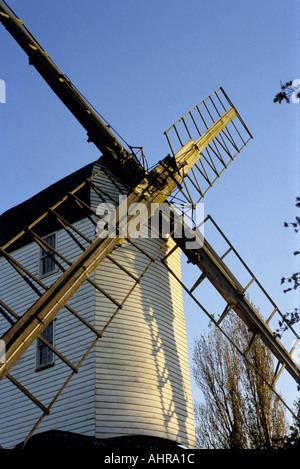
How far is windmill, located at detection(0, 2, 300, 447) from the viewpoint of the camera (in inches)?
548

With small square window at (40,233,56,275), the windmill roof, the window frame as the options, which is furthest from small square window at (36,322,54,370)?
the windmill roof

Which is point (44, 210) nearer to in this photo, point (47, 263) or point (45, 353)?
point (47, 263)

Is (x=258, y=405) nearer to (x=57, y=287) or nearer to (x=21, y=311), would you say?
(x=21, y=311)

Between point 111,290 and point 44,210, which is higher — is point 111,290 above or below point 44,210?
below

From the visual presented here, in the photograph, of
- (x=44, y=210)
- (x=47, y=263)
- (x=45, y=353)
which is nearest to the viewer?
(x=45, y=353)

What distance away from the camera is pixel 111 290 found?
15875 millimetres

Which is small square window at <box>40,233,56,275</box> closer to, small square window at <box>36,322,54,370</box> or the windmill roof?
the windmill roof

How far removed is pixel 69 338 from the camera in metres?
15.3

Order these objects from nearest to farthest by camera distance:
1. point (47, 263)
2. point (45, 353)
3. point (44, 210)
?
point (45, 353), point (47, 263), point (44, 210)

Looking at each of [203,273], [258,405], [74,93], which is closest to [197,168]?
[203,273]

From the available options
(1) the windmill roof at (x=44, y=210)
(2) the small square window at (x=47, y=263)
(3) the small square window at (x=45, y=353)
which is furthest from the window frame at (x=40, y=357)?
(1) the windmill roof at (x=44, y=210)

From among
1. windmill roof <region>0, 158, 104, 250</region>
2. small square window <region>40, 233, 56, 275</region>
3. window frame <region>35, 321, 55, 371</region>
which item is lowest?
window frame <region>35, 321, 55, 371</region>

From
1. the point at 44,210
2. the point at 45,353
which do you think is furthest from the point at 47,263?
the point at 45,353

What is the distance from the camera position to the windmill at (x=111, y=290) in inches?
548
